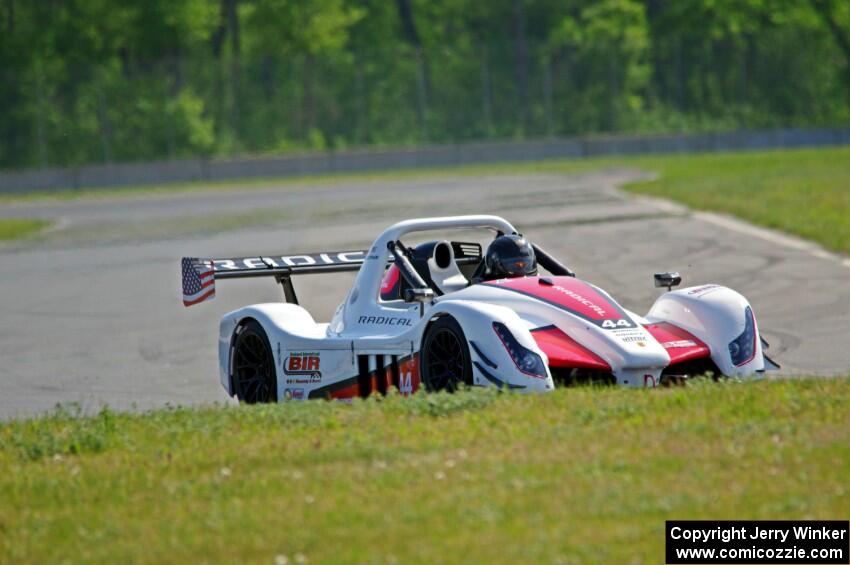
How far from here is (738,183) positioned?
34.5m

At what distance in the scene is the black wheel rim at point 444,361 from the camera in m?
9.80

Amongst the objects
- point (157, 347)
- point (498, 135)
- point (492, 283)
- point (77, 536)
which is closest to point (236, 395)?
point (492, 283)

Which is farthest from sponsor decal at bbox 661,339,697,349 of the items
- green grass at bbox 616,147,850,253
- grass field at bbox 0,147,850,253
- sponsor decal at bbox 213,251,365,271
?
grass field at bbox 0,147,850,253

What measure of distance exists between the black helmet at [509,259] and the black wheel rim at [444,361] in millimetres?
1374

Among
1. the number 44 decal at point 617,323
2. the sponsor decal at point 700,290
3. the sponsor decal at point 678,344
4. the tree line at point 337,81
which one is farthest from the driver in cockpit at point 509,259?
the tree line at point 337,81

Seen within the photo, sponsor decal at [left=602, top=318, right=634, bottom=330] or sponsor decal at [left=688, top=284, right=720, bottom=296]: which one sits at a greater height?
→ sponsor decal at [left=688, top=284, right=720, bottom=296]

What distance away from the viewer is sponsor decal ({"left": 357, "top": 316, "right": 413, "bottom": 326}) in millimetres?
10930

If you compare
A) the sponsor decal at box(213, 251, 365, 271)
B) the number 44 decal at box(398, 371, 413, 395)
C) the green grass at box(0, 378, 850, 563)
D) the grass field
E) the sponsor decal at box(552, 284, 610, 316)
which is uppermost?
the sponsor decal at box(213, 251, 365, 271)

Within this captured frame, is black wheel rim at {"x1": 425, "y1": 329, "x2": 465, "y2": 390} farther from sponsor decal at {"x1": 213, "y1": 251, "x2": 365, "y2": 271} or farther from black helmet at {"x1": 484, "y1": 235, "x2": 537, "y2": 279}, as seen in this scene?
A: sponsor decal at {"x1": 213, "y1": 251, "x2": 365, "y2": 271}

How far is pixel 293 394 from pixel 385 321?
2.84 feet

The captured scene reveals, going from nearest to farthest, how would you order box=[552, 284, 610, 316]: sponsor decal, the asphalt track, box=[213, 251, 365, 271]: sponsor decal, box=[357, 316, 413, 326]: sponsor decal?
box=[552, 284, 610, 316]: sponsor decal
box=[357, 316, 413, 326]: sponsor decal
box=[213, 251, 365, 271]: sponsor decal
the asphalt track

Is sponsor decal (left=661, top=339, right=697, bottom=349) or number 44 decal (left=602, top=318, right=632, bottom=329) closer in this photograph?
number 44 decal (left=602, top=318, right=632, bottom=329)

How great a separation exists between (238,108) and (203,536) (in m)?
50.1

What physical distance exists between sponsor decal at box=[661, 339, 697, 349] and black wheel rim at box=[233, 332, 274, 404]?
300 cm
